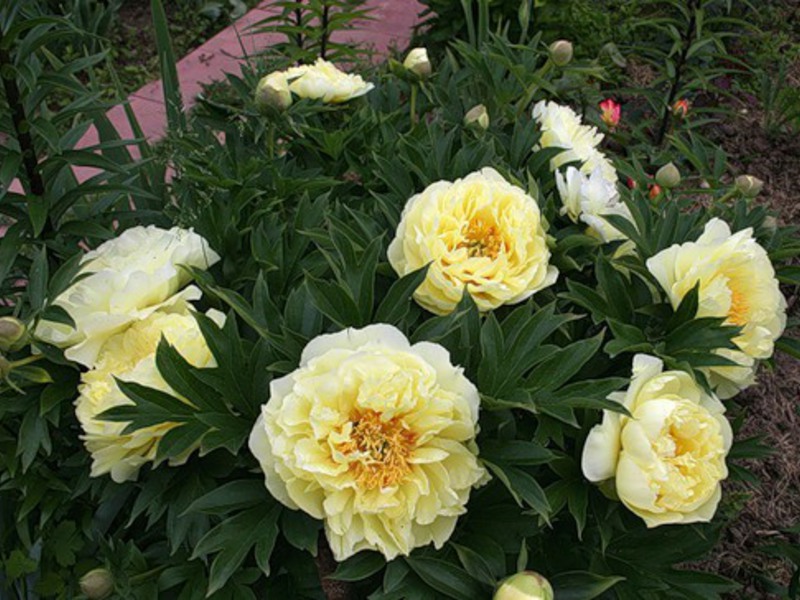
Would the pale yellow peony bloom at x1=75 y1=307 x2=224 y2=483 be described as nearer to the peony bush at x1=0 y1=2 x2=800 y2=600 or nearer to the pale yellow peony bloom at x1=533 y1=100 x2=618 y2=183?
the peony bush at x1=0 y1=2 x2=800 y2=600

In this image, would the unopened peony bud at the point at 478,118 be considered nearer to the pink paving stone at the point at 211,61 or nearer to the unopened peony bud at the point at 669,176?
the unopened peony bud at the point at 669,176

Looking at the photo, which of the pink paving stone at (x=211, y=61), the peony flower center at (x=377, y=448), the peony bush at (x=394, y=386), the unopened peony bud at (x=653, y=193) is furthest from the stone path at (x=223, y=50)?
the peony flower center at (x=377, y=448)

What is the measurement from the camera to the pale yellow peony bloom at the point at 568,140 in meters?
1.29

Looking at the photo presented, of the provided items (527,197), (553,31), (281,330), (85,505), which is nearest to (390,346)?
(281,330)

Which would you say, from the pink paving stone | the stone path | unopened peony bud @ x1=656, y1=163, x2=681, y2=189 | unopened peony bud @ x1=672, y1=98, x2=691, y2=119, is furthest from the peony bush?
the pink paving stone

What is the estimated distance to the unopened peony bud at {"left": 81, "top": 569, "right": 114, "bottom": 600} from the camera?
1027 millimetres

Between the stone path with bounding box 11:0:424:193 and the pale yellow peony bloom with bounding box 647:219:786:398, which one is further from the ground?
the pale yellow peony bloom with bounding box 647:219:786:398

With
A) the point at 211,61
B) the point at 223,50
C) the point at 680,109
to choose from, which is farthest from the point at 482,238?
the point at 211,61

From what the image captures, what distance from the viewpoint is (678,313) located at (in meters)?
1.04

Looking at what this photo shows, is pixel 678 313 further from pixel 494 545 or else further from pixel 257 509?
pixel 257 509

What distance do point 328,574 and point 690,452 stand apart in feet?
1.39

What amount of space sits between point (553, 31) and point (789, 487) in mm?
1788

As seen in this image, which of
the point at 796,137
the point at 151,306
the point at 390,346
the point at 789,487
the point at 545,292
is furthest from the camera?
the point at 796,137

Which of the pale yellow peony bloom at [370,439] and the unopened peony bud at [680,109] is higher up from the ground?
the pale yellow peony bloom at [370,439]
